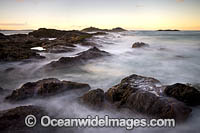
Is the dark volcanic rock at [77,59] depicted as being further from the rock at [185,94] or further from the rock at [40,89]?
the rock at [185,94]

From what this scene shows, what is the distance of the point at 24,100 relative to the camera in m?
4.32

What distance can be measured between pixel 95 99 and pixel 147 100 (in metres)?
1.41

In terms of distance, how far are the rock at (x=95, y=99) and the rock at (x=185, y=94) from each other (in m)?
1.82

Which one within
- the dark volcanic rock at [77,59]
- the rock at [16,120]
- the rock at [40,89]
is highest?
the dark volcanic rock at [77,59]

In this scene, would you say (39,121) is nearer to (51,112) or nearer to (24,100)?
(51,112)

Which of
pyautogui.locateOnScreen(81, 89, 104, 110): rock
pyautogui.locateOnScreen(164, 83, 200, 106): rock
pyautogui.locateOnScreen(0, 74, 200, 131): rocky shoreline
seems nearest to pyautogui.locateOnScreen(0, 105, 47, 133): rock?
pyautogui.locateOnScreen(0, 74, 200, 131): rocky shoreline

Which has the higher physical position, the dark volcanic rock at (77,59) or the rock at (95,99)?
the dark volcanic rock at (77,59)

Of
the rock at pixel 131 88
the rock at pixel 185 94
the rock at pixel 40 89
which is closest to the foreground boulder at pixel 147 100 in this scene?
the rock at pixel 131 88

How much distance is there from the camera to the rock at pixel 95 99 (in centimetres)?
396

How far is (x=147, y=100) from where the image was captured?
11.8 feet

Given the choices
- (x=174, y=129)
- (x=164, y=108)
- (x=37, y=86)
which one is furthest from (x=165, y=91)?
(x=37, y=86)

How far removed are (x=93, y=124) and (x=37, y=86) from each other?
7.88ft

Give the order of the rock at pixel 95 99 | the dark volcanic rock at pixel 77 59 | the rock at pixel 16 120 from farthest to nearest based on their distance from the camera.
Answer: the dark volcanic rock at pixel 77 59 < the rock at pixel 95 99 < the rock at pixel 16 120

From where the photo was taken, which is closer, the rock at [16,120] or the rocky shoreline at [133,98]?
the rock at [16,120]
